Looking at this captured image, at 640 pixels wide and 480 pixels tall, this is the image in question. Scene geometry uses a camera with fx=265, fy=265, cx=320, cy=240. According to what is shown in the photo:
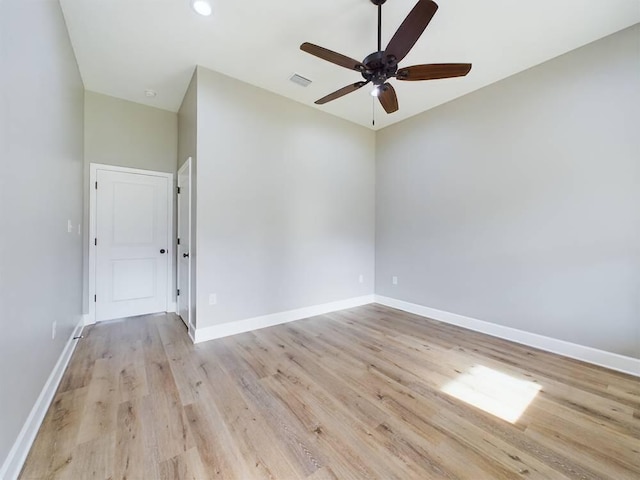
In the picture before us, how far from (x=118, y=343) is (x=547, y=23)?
5.01m

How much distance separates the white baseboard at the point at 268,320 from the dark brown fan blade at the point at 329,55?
9.01ft

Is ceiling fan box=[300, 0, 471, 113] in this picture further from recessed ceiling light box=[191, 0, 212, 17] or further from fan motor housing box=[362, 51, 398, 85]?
recessed ceiling light box=[191, 0, 212, 17]

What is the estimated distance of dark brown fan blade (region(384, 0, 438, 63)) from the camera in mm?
1496

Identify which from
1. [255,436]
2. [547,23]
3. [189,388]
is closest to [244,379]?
[189,388]

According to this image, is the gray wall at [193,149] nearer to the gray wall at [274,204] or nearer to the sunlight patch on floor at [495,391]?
the gray wall at [274,204]

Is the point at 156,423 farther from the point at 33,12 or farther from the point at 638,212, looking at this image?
the point at 638,212

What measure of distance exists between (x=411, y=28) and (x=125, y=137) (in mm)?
3710

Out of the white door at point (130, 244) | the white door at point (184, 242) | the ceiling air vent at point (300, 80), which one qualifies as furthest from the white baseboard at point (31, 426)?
the ceiling air vent at point (300, 80)

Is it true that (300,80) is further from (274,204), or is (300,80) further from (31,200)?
(31,200)

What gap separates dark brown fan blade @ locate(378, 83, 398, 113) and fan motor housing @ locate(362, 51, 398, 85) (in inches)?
3.6

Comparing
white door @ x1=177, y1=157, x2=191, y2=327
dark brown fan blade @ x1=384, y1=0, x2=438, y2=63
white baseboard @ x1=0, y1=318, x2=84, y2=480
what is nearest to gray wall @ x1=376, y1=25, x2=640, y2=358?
dark brown fan blade @ x1=384, y1=0, x2=438, y2=63

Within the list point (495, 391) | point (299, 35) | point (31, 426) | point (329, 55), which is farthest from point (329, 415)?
point (299, 35)

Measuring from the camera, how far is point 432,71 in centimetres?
202

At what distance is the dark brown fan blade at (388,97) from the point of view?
2.23 metres
